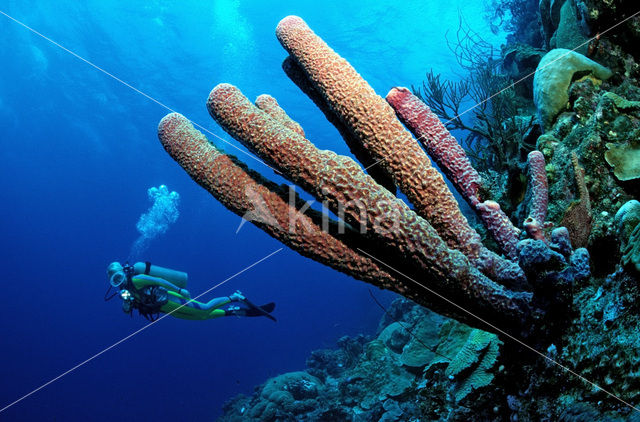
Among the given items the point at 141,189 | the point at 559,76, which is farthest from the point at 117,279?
the point at 141,189

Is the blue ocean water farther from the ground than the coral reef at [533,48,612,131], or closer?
farther from the ground

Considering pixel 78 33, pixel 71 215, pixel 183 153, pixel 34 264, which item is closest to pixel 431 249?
pixel 183 153

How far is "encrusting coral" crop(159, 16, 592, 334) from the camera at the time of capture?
5.25 ft

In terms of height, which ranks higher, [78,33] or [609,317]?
[78,33]

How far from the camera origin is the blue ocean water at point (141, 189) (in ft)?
85.0

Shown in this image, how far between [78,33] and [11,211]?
40612mm

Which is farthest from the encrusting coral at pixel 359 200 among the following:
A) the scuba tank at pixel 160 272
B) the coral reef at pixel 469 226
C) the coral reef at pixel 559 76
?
the scuba tank at pixel 160 272

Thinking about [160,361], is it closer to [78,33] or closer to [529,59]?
[78,33]

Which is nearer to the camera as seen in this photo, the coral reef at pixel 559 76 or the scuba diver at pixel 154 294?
the coral reef at pixel 559 76

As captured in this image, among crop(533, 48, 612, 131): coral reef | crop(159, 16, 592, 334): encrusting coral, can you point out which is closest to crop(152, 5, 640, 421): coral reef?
crop(159, 16, 592, 334): encrusting coral

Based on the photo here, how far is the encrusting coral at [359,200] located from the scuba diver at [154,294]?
786cm

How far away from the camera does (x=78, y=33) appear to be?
80.3 feet

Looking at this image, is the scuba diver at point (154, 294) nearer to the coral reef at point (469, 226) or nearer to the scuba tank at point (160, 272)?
the scuba tank at point (160, 272)

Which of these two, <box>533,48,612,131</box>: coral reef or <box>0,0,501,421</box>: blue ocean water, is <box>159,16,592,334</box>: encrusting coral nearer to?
<box>533,48,612,131</box>: coral reef
